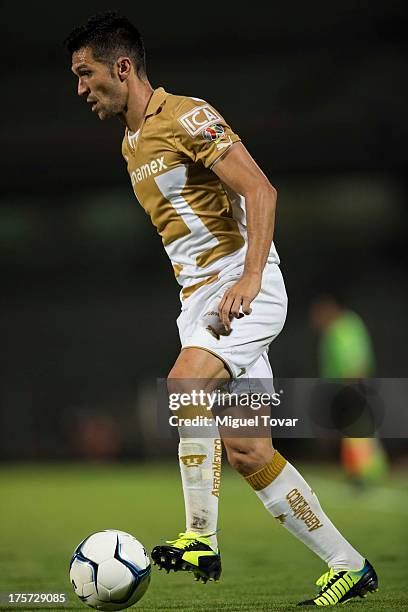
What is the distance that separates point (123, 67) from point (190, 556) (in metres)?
1.53

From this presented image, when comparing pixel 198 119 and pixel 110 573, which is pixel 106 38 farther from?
Result: pixel 110 573

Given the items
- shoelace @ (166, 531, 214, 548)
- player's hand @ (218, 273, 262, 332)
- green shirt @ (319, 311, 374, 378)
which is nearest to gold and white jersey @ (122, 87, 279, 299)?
player's hand @ (218, 273, 262, 332)

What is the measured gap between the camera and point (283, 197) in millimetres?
13344

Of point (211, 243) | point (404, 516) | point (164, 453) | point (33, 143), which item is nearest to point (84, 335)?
point (164, 453)

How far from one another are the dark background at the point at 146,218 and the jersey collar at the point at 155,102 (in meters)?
6.21

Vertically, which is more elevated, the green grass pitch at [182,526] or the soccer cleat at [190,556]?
the soccer cleat at [190,556]

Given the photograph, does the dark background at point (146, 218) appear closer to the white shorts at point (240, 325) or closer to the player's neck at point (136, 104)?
the player's neck at point (136, 104)

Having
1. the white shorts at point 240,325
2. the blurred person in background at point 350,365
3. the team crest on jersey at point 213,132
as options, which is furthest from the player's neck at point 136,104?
the blurred person in background at point 350,365

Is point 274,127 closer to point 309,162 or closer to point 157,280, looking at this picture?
point 309,162

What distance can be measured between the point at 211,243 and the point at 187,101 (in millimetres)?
443

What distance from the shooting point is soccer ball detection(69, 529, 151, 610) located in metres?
2.87

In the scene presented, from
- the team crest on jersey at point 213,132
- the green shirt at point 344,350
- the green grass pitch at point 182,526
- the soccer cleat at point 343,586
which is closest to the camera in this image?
the team crest on jersey at point 213,132

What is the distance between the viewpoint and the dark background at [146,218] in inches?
411

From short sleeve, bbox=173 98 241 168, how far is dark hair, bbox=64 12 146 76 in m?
0.30
